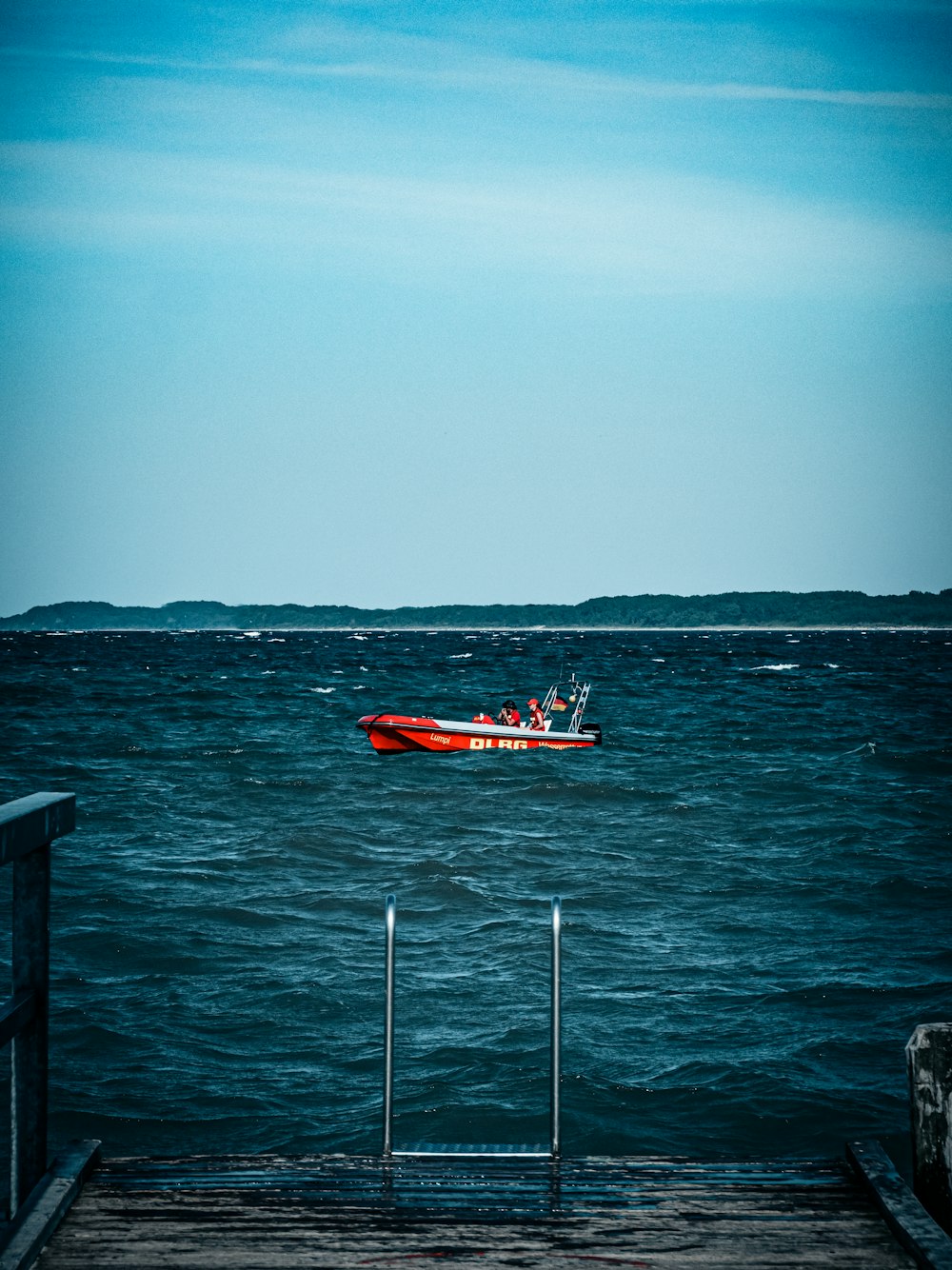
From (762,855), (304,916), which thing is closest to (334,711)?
(762,855)

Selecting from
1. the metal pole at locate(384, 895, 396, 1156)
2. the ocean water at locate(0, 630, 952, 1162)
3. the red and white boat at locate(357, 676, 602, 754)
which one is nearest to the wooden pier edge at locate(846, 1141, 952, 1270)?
the metal pole at locate(384, 895, 396, 1156)

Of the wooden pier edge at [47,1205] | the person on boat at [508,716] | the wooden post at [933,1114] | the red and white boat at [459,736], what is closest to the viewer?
the wooden pier edge at [47,1205]

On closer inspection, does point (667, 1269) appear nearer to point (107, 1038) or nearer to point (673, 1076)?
point (673, 1076)

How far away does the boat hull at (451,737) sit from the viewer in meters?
31.6

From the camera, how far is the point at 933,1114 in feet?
12.9

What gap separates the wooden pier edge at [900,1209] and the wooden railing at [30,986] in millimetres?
2671

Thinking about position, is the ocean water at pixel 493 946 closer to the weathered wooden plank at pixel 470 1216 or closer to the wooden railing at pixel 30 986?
the weathered wooden plank at pixel 470 1216

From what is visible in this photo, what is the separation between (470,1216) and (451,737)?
27918 millimetres

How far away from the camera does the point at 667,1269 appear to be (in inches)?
146

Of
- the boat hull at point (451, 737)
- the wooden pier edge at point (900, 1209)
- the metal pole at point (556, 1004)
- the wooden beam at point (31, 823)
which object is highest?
the wooden beam at point (31, 823)

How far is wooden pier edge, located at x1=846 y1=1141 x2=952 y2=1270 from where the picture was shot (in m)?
3.69

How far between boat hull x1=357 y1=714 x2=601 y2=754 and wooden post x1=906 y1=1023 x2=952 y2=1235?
27.5 meters

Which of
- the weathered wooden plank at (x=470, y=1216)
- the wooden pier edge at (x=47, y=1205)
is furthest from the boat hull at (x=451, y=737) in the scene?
the wooden pier edge at (x=47, y=1205)

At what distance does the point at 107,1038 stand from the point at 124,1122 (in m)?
1.61
